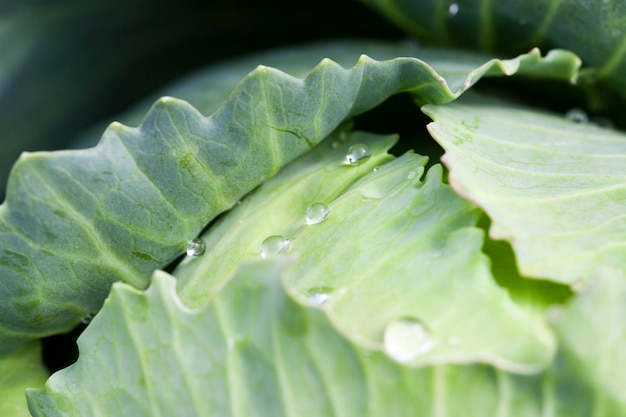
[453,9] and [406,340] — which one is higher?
[453,9]

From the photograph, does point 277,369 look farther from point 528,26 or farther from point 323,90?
point 528,26

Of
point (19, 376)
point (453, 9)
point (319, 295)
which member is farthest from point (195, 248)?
point (453, 9)

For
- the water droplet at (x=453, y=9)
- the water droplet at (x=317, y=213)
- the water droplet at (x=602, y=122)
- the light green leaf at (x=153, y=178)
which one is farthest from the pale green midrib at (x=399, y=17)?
the water droplet at (x=317, y=213)

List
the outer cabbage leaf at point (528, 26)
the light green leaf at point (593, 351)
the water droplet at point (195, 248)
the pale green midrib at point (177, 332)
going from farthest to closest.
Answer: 1. the outer cabbage leaf at point (528, 26)
2. the water droplet at point (195, 248)
3. the pale green midrib at point (177, 332)
4. the light green leaf at point (593, 351)

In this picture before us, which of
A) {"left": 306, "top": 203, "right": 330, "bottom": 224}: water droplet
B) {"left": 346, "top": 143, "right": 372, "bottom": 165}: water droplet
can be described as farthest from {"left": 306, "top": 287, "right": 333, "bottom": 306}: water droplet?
{"left": 346, "top": 143, "right": 372, "bottom": 165}: water droplet

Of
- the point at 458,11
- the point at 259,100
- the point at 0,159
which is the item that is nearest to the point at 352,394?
the point at 259,100

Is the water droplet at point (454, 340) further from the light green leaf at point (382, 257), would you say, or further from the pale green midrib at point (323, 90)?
the pale green midrib at point (323, 90)
